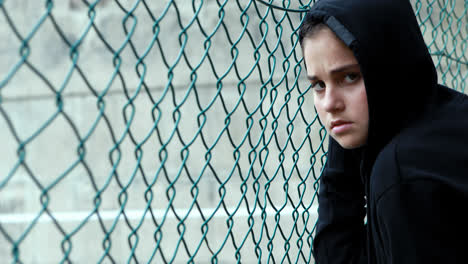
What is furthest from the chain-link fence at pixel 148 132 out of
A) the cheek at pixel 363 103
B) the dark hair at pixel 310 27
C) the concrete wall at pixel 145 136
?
the cheek at pixel 363 103

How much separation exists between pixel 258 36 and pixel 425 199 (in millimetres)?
2637

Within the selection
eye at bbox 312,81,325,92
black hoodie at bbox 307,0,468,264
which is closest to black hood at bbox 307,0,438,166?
black hoodie at bbox 307,0,468,264

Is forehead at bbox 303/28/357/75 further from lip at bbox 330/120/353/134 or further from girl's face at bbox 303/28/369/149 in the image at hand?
lip at bbox 330/120/353/134

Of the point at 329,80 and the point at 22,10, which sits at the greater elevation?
the point at 22,10

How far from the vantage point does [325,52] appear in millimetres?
1422

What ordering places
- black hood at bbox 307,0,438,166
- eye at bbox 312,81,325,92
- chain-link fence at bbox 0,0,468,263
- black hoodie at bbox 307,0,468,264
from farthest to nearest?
chain-link fence at bbox 0,0,468,263
eye at bbox 312,81,325,92
black hood at bbox 307,0,438,166
black hoodie at bbox 307,0,468,264

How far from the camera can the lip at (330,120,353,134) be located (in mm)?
1409

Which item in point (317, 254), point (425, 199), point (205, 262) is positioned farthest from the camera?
point (205, 262)

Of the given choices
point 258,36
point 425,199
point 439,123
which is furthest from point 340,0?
point 258,36

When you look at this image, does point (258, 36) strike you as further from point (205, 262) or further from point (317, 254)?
point (317, 254)

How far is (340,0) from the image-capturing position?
1406 millimetres

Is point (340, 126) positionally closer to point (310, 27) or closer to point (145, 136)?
point (310, 27)

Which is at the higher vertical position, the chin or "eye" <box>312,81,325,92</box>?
"eye" <box>312,81,325,92</box>

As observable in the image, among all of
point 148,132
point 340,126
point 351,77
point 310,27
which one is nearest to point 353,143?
point 340,126
